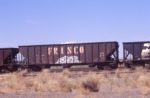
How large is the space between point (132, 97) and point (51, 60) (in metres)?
32.4

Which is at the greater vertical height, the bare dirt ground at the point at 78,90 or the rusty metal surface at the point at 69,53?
the rusty metal surface at the point at 69,53

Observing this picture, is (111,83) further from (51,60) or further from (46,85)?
(51,60)

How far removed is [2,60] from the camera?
53.0 metres

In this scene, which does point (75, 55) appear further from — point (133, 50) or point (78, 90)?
point (78, 90)

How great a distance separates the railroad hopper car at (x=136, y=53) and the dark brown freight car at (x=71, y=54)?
3.62 ft

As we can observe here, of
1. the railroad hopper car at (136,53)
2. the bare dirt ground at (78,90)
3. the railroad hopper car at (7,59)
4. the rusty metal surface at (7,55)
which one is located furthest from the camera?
the rusty metal surface at (7,55)

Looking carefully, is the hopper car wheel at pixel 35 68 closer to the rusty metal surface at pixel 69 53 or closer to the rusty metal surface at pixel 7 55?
the rusty metal surface at pixel 69 53

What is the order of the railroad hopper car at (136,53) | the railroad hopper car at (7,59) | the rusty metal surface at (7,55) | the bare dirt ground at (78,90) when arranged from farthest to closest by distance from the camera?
1. the rusty metal surface at (7,55)
2. the railroad hopper car at (7,59)
3. the railroad hopper car at (136,53)
4. the bare dirt ground at (78,90)

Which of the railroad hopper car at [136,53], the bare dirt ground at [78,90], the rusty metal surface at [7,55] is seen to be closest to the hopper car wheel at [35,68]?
the rusty metal surface at [7,55]

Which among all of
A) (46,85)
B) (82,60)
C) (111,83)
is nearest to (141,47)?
(82,60)

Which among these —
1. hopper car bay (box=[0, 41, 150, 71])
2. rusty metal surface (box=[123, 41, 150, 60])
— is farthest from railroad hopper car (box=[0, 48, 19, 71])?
rusty metal surface (box=[123, 41, 150, 60])

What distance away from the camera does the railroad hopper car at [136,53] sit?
48844mm

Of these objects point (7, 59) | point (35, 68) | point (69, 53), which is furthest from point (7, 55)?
point (69, 53)

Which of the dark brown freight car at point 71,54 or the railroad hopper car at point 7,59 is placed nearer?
the dark brown freight car at point 71,54
